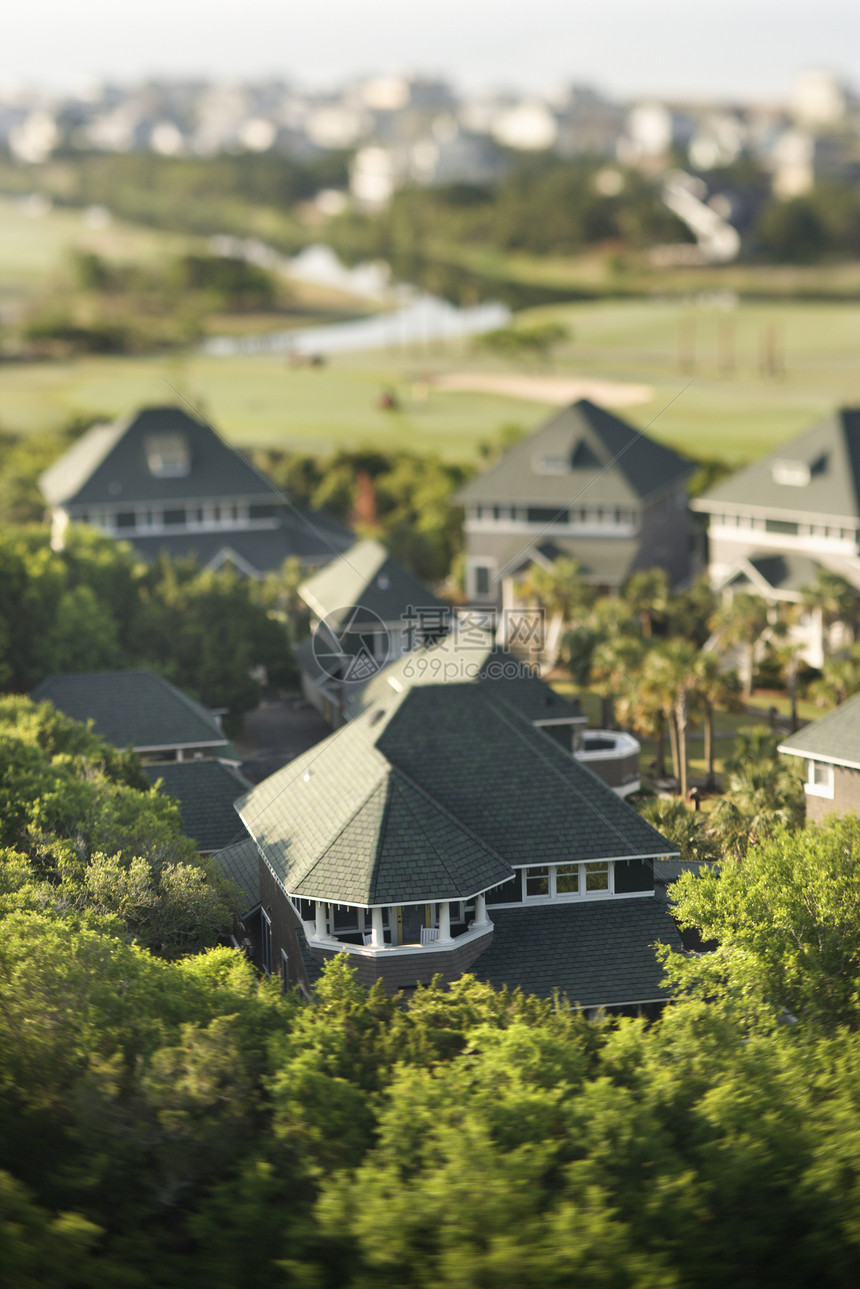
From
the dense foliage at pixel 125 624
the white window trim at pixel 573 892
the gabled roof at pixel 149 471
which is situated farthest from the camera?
the gabled roof at pixel 149 471

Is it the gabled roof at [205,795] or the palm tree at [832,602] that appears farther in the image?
the palm tree at [832,602]

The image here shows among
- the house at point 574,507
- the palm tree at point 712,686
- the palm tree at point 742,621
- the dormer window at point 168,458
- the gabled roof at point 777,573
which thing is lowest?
the palm tree at point 712,686

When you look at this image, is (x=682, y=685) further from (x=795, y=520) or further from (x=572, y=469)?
(x=572, y=469)

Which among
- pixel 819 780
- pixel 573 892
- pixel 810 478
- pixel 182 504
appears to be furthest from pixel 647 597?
pixel 573 892

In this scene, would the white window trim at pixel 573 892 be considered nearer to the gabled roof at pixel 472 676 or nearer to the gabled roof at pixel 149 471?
the gabled roof at pixel 472 676

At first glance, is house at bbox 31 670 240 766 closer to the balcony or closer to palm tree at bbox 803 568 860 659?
the balcony

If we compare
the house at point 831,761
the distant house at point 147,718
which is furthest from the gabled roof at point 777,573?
Result: the distant house at point 147,718
